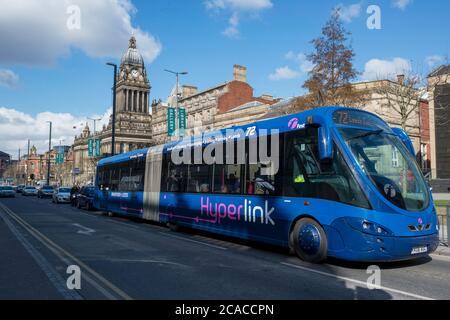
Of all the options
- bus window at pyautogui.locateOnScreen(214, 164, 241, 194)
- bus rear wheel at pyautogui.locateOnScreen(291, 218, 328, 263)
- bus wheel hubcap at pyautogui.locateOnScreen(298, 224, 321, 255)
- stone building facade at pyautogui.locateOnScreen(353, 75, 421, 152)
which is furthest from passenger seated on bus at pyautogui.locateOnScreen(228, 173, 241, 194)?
stone building facade at pyautogui.locateOnScreen(353, 75, 421, 152)

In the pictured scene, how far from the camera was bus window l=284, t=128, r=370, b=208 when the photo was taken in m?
8.26

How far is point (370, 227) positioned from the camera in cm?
788

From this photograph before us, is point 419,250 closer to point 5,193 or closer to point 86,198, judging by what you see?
point 86,198

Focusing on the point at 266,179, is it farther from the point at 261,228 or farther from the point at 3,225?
the point at 3,225

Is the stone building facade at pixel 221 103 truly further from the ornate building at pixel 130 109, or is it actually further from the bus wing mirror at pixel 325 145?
the bus wing mirror at pixel 325 145

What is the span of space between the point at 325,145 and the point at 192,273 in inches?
144

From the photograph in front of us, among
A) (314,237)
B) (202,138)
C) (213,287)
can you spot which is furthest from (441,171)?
(213,287)

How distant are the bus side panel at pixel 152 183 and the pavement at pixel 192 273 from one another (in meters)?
Answer: 4.15

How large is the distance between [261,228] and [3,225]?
11433 millimetres

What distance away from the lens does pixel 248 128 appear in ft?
37.8

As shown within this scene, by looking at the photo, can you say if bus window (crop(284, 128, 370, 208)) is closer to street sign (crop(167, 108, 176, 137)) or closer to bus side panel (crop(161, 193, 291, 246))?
bus side panel (crop(161, 193, 291, 246))

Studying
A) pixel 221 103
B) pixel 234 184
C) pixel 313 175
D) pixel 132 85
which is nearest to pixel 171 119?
pixel 234 184
